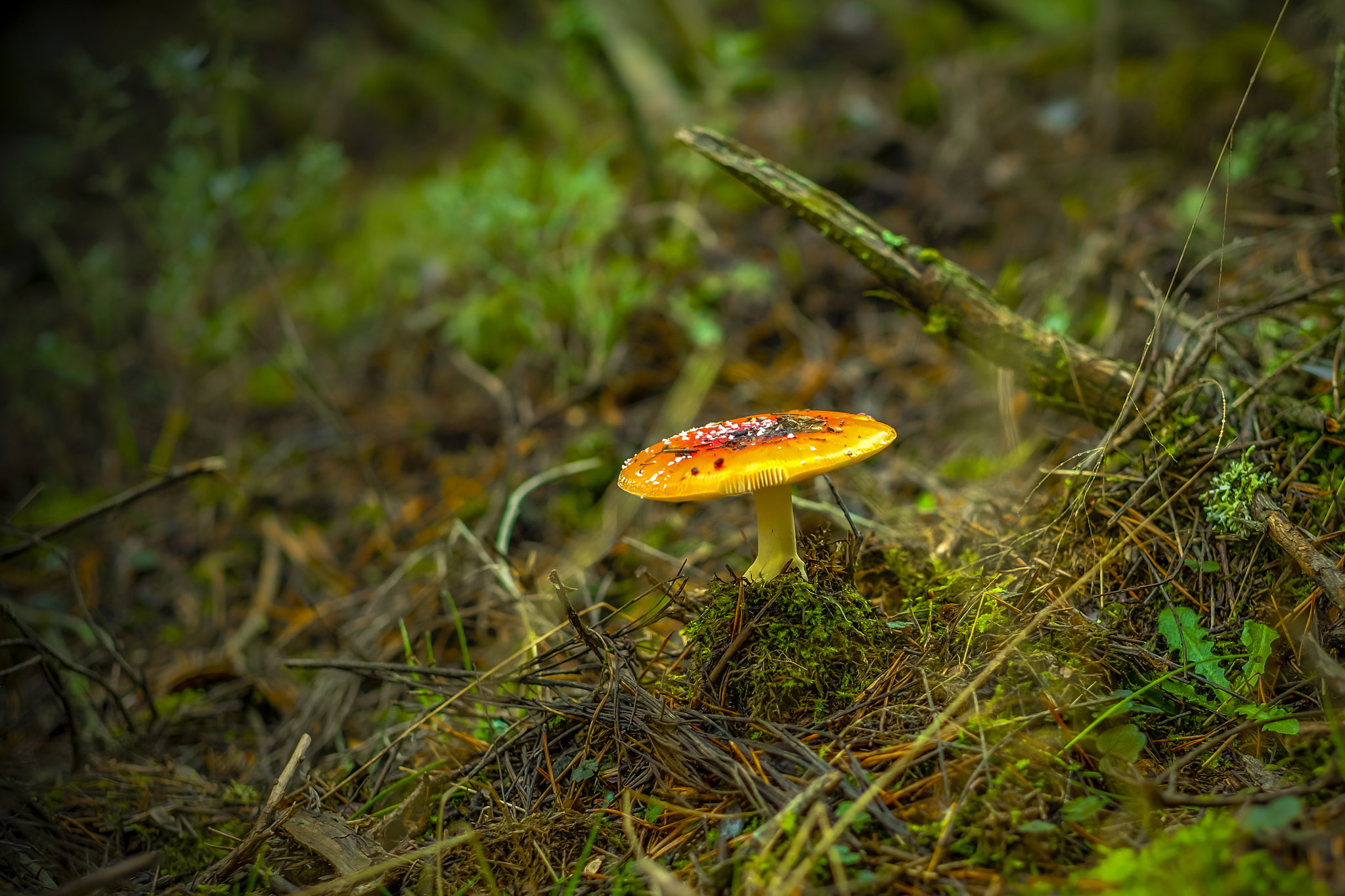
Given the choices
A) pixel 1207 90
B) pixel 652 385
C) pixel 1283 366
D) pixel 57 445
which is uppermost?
pixel 1207 90

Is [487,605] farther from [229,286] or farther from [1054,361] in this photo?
[229,286]

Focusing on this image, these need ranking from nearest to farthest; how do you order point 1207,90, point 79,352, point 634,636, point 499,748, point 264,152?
1. point 499,748
2. point 634,636
3. point 1207,90
4. point 79,352
5. point 264,152

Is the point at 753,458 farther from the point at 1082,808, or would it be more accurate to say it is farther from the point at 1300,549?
the point at 1300,549

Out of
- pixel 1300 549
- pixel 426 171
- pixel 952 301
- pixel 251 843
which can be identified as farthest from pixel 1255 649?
pixel 426 171

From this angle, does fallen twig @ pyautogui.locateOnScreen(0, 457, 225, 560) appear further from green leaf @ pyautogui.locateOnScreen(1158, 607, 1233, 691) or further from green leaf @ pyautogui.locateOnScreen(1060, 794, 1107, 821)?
green leaf @ pyautogui.locateOnScreen(1158, 607, 1233, 691)

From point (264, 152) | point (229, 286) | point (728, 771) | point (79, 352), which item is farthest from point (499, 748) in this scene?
point (264, 152)

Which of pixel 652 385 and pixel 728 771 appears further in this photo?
pixel 652 385

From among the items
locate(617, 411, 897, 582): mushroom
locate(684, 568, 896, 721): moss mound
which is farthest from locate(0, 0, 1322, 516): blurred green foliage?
locate(684, 568, 896, 721): moss mound
